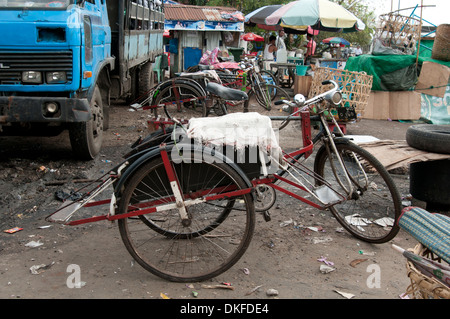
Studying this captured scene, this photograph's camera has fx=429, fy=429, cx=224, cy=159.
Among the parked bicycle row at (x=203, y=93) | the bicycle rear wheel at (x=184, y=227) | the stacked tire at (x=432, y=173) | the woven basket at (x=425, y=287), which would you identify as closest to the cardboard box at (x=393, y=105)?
the parked bicycle row at (x=203, y=93)

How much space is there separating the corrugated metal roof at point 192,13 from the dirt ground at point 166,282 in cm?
1526

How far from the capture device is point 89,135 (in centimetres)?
567

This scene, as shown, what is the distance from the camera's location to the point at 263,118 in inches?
125

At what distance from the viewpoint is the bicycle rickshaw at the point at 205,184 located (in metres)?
2.97

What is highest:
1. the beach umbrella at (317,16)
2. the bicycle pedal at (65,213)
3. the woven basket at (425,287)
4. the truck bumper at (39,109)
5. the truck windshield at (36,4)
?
the beach umbrella at (317,16)

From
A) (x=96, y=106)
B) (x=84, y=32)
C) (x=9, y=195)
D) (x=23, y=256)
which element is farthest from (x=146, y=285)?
(x=96, y=106)

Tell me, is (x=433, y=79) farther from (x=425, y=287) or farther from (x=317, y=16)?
(x=425, y=287)

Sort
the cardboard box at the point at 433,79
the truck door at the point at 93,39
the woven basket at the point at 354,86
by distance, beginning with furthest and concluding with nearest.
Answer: the cardboard box at the point at 433,79, the woven basket at the point at 354,86, the truck door at the point at 93,39

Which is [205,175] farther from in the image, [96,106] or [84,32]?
[96,106]

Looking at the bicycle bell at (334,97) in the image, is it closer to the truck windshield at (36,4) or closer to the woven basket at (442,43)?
the truck windshield at (36,4)

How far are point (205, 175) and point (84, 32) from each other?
2974mm

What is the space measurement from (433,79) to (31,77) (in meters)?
8.61

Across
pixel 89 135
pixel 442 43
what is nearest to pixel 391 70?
pixel 442 43

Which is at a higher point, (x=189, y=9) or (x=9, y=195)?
(x=189, y=9)
